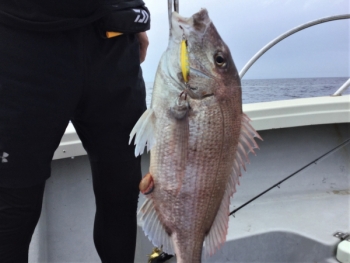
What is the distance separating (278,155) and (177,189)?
1.70 meters

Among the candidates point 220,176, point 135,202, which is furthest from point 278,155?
point 220,176

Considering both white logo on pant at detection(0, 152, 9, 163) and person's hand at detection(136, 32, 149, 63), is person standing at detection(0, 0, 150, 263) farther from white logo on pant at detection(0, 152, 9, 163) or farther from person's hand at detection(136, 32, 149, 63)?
person's hand at detection(136, 32, 149, 63)

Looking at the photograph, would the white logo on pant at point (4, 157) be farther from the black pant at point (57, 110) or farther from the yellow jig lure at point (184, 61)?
the yellow jig lure at point (184, 61)

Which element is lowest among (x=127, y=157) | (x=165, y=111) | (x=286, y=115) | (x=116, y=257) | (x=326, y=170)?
(x=326, y=170)

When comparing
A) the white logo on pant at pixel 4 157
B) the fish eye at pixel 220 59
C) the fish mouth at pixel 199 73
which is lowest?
the white logo on pant at pixel 4 157

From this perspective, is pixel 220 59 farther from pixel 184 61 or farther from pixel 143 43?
pixel 143 43

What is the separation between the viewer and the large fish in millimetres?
862

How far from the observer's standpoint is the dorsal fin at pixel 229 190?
0.90 m

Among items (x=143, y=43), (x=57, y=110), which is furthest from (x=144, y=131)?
(x=143, y=43)

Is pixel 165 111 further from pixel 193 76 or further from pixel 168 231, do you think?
pixel 168 231

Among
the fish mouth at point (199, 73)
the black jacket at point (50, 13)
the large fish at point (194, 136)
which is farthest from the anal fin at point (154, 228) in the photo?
the black jacket at point (50, 13)

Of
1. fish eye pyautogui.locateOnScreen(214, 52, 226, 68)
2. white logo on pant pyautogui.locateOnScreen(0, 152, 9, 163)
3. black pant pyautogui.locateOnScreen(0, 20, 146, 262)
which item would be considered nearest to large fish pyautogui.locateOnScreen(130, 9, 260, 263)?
fish eye pyautogui.locateOnScreen(214, 52, 226, 68)

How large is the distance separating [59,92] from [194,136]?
0.41 meters

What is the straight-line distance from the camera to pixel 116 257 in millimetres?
1220
